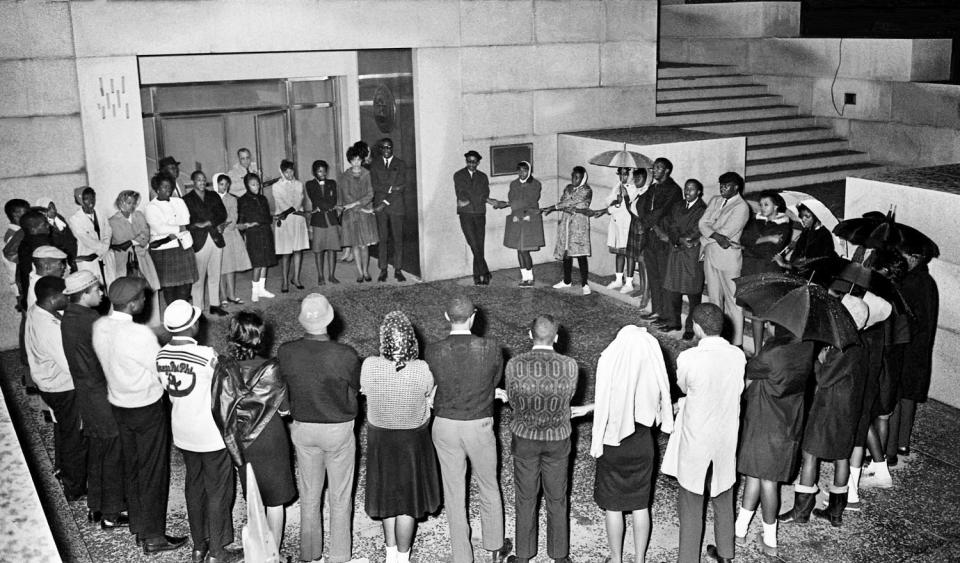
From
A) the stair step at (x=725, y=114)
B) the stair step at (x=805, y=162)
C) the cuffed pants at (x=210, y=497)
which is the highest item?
the stair step at (x=725, y=114)

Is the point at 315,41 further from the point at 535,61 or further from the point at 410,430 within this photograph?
the point at 410,430

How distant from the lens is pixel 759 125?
1767 centimetres

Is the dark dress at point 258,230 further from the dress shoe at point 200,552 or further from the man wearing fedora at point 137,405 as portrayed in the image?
the dress shoe at point 200,552

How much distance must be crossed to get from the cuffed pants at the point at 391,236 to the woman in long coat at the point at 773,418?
7.98 metres

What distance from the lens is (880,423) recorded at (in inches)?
311

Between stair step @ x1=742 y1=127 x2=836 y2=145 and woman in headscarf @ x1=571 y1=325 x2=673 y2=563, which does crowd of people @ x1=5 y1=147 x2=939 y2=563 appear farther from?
stair step @ x1=742 y1=127 x2=836 y2=145

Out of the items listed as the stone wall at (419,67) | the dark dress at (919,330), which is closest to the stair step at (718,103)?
the stone wall at (419,67)

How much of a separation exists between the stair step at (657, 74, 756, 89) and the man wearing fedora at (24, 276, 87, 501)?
13.7 metres

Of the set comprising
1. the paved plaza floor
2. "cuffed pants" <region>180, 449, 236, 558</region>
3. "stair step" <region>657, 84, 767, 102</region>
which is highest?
"stair step" <region>657, 84, 767, 102</region>

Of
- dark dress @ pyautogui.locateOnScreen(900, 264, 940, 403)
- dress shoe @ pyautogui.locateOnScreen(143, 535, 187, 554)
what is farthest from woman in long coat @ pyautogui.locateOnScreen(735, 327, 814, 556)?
dress shoe @ pyautogui.locateOnScreen(143, 535, 187, 554)

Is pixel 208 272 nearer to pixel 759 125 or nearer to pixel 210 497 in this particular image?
pixel 210 497

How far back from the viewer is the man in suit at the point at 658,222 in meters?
11.4

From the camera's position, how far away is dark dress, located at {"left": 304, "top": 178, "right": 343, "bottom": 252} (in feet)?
43.9

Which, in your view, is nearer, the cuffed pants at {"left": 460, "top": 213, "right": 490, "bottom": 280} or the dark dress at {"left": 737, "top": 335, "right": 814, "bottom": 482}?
the dark dress at {"left": 737, "top": 335, "right": 814, "bottom": 482}
